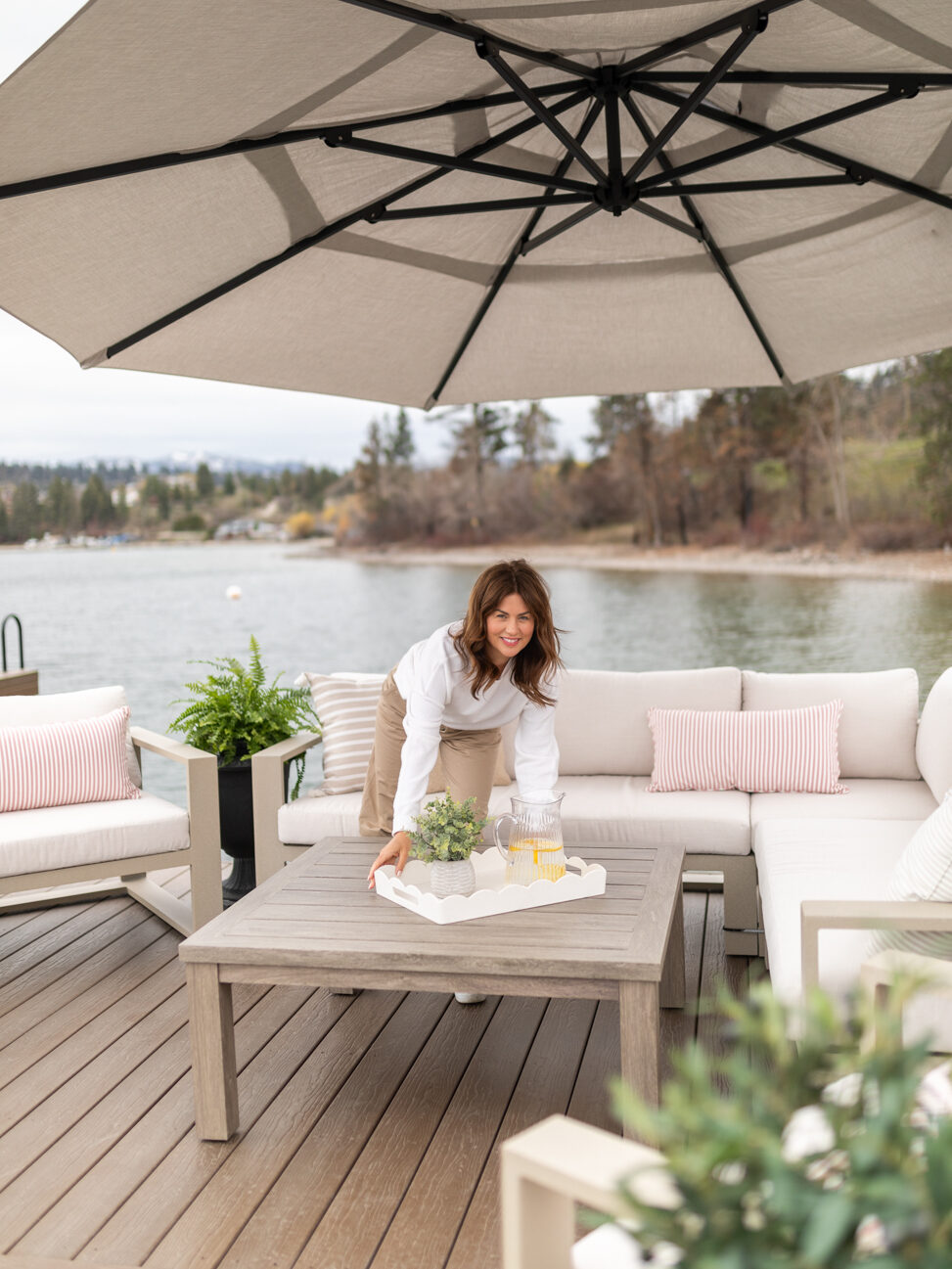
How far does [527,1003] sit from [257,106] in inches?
94.0

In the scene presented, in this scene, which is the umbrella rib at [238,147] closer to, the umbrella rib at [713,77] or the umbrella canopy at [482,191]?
the umbrella canopy at [482,191]

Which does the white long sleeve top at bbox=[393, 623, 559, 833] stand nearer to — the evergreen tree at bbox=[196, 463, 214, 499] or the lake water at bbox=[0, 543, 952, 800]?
the lake water at bbox=[0, 543, 952, 800]

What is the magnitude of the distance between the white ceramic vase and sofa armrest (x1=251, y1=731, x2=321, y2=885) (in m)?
1.32

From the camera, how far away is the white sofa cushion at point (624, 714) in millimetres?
4043

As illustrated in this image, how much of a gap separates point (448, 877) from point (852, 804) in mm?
1700

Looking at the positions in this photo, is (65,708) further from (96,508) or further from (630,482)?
(630,482)

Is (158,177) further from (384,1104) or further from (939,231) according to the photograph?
(384,1104)

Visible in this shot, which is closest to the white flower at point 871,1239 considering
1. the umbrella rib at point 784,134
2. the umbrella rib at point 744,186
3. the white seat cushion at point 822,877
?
the white seat cushion at point 822,877

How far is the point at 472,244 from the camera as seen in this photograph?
3.11 metres

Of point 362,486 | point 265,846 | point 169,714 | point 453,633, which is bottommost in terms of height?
point 169,714

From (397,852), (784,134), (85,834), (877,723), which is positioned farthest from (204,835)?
(784,134)

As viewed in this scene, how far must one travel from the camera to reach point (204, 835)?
11.8ft

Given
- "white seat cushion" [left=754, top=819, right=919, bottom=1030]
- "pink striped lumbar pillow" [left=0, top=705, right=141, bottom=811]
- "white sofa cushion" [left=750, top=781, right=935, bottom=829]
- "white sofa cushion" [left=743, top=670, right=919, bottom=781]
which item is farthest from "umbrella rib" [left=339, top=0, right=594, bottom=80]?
"pink striped lumbar pillow" [left=0, top=705, right=141, bottom=811]

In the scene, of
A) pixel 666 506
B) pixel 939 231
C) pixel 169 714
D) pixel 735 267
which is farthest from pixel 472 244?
pixel 169 714
